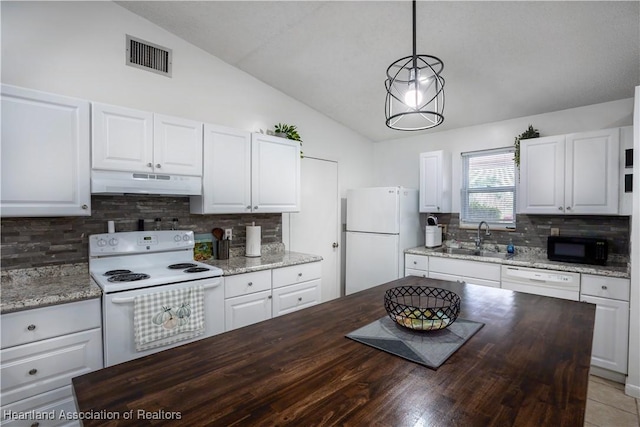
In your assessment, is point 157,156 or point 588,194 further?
point 588,194

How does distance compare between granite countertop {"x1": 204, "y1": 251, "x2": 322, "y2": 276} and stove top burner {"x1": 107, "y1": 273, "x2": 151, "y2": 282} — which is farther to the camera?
granite countertop {"x1": 204, "y1": 251, "x2": 322, "y2": 276}

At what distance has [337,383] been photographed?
974 mm

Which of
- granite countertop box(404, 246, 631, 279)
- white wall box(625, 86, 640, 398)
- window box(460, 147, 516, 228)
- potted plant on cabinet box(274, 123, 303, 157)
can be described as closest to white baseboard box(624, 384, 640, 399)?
white wall box(625, 86, 640, 398)

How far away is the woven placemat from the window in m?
2.79

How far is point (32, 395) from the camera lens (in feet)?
5.85

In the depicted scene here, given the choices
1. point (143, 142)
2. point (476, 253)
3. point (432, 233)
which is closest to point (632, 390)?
point (476, 253)

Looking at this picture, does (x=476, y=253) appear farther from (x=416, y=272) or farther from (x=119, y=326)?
(x=119, y=326)

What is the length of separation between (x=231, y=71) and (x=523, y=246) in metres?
3.66

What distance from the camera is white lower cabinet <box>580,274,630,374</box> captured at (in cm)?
259

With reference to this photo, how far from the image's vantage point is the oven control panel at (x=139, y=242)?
95.5 inches

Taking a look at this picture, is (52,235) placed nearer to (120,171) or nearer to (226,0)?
(120,171)

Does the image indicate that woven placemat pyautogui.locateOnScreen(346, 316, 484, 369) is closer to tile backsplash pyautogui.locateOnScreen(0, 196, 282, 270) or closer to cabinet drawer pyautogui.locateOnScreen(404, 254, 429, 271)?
tile backsplash pyautogui.locateOnScreen(0, 196, 282, 270)

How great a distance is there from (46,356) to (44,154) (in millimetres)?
1230

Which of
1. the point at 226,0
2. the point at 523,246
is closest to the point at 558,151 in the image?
the point at 523,246
